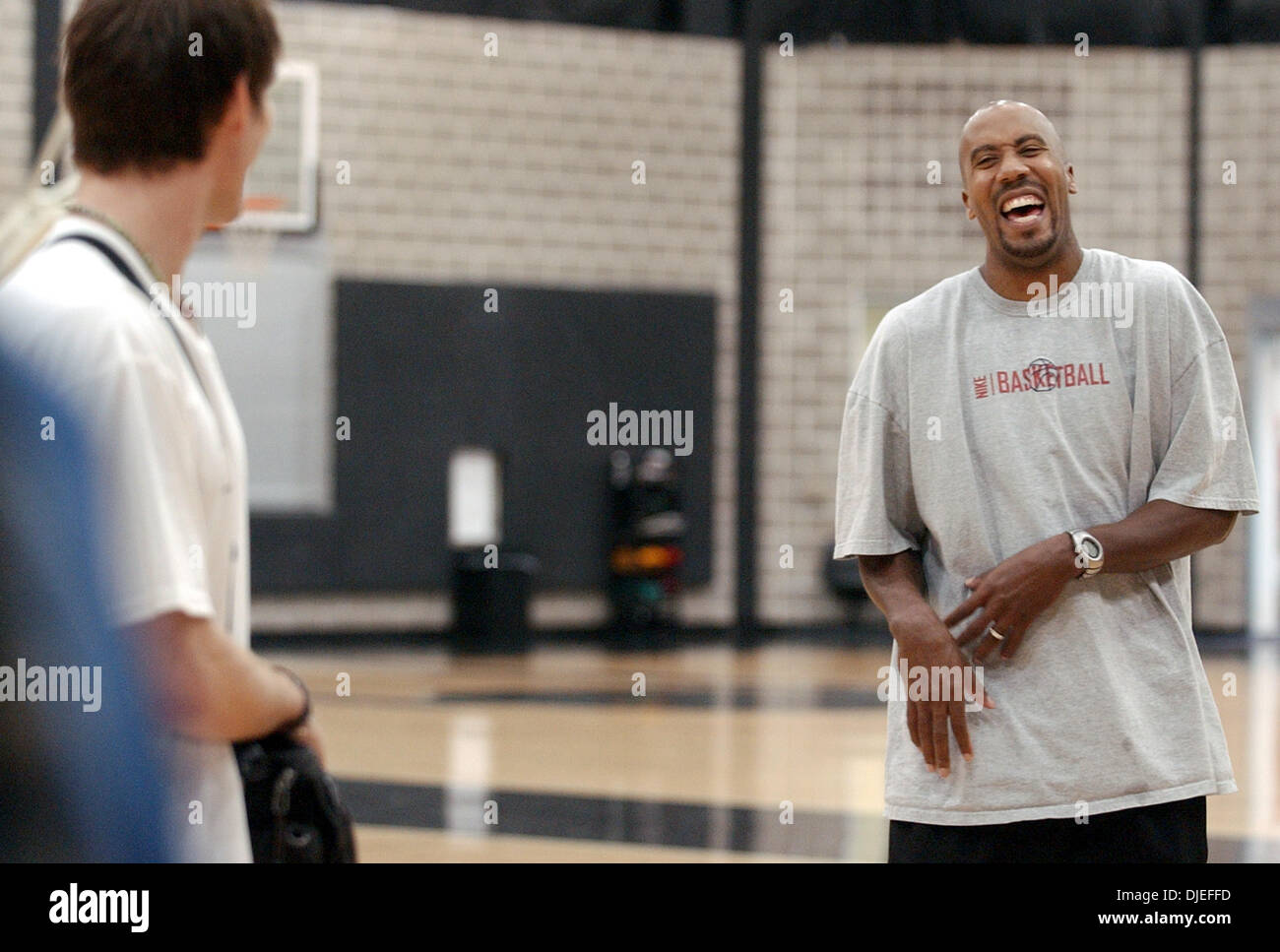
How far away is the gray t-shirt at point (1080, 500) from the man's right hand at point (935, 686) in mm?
31

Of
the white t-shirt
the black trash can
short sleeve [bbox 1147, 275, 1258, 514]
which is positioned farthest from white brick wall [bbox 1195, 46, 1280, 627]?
the white t-shirt

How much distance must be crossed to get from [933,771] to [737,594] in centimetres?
1183

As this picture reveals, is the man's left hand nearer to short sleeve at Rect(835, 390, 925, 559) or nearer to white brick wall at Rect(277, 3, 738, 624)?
short sleeve at Rect(835, 390, 925, 559)

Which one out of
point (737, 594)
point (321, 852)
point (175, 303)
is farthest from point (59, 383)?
point (737, 594)

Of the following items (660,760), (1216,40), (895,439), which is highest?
(1216,40)

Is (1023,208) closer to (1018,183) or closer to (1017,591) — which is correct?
(1018,183)

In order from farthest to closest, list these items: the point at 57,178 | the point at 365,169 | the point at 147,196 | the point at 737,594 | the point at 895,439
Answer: the point at 737,594, the point at 365,169, the point at 57,178, the point at 895,439, the point at 147,196

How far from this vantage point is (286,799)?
1528 millimetres

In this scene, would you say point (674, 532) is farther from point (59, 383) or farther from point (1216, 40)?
point (59, 383)

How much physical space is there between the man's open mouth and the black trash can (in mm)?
10879

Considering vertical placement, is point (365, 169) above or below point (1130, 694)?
above

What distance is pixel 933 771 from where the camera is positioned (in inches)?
92.0

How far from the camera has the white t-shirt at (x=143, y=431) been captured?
136cm

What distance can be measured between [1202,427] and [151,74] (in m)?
1.60
